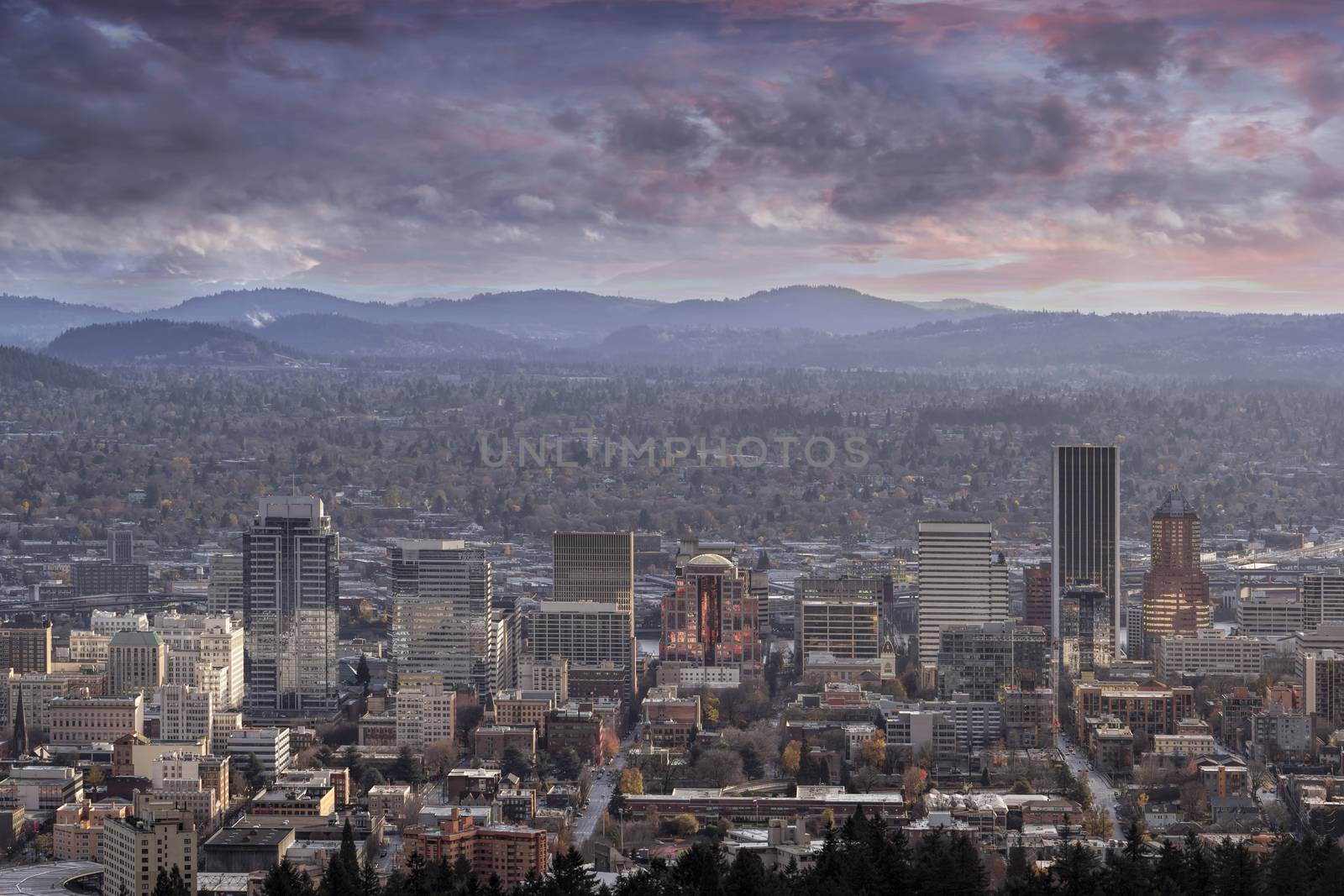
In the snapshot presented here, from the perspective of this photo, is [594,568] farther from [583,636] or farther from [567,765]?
[567,765]

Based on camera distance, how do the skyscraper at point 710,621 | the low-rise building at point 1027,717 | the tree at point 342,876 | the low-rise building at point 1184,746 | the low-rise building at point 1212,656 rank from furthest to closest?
the skyscraper at point 710,621
the low-rise building at point 1212,656
the low-rise building at point 1027,717
the low-rise building at point 1184,746
the tree at point 342,876

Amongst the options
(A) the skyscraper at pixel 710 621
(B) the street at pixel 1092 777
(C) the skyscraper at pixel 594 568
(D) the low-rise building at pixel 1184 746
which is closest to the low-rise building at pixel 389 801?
(B) the street at pixel 1092 777

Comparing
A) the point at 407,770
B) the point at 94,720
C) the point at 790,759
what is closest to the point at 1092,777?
the point at 790,759

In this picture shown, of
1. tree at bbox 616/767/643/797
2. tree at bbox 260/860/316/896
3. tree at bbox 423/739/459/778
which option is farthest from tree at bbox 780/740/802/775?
tree at bbox 260/860/316/896

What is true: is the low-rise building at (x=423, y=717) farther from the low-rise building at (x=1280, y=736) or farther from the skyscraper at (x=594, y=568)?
the low-rise building at (x=1280, y=736)

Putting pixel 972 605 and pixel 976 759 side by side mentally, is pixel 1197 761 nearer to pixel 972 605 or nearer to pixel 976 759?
pixel 976 759

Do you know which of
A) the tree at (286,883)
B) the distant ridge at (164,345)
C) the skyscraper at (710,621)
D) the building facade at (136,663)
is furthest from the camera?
the distant ridge at (164,345)
